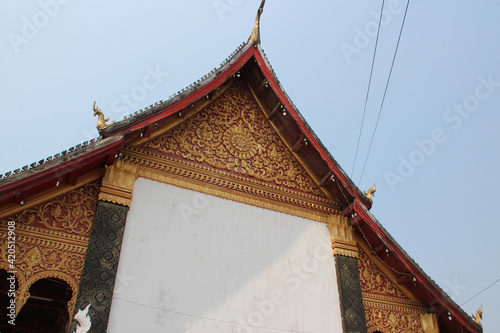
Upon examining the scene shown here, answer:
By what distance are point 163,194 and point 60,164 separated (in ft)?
6.03

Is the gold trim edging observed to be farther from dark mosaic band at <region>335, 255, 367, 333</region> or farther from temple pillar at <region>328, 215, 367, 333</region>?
dark mosaic band at <region>335, 255, 367, 333</region>

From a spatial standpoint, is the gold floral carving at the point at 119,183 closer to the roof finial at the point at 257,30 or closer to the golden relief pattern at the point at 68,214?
the golden relief pattern at the point at 68,214

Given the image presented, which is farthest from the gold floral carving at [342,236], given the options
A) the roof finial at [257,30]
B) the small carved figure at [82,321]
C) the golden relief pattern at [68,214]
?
the small carved figure at [82,321]

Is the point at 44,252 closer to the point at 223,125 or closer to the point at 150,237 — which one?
the point at 150,237

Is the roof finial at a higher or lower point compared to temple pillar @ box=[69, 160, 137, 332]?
higher

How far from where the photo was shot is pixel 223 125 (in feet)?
28.5

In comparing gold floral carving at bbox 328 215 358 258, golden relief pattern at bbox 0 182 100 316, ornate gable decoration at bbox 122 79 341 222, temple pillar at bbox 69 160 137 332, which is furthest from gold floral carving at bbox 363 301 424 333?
golden relief pattern at bbox 0 182 100 316

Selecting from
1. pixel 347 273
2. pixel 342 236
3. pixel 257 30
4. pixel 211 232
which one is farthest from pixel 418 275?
pixel 257 30

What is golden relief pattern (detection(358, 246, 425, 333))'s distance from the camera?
8.03 meters

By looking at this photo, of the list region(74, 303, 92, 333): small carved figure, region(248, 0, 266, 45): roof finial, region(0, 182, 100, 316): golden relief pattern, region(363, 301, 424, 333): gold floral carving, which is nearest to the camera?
region(74, 303, 92, 333): small carved figure

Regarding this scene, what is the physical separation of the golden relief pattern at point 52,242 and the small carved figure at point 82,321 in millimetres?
163

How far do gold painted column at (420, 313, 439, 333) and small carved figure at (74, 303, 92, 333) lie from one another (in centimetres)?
617

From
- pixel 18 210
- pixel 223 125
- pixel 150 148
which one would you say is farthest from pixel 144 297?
pixel 223 125

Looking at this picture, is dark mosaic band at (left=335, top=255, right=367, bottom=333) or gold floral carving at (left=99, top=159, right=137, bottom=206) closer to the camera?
gold floral carving at (left=99, top=159, right=137, bottom=206)
